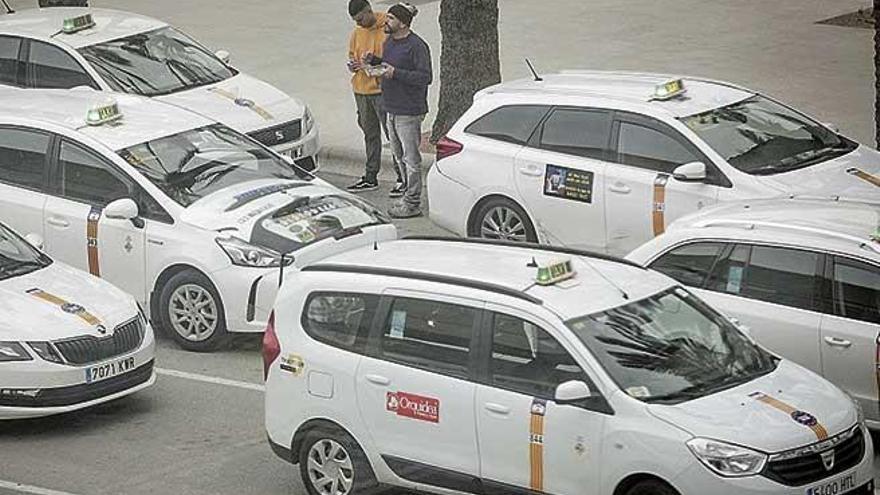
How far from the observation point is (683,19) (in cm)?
2502

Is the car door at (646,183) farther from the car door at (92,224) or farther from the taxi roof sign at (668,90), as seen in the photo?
the car door at (92,224)

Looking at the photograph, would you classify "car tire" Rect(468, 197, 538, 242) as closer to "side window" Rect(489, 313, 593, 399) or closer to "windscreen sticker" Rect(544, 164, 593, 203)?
"windscreen sticker" Rect(544, 164, 593, 203)

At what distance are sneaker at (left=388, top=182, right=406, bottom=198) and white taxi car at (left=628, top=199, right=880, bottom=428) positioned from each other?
5983 millimetres

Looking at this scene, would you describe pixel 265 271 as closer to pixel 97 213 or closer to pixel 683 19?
pixel 97 213

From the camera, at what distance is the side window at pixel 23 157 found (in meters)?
14.5

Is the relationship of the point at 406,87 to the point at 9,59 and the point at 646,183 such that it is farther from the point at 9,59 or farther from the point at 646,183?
the point at 9,59

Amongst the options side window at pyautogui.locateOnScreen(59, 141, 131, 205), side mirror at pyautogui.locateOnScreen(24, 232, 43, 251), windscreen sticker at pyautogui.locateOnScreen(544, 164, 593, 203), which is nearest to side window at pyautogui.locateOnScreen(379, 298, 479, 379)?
side mirror at pyautogui.locateOnScreen(24, 232, 43, 251)

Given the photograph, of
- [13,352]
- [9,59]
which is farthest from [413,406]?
[9,59]

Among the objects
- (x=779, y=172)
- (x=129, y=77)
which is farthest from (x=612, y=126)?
(x=129, y=77)

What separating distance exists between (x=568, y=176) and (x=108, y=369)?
428 centimetres

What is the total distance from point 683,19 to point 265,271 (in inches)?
507

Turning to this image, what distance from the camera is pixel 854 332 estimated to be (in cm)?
1092

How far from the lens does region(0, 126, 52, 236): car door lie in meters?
14.5

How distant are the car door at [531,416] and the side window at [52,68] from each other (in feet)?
30.6
